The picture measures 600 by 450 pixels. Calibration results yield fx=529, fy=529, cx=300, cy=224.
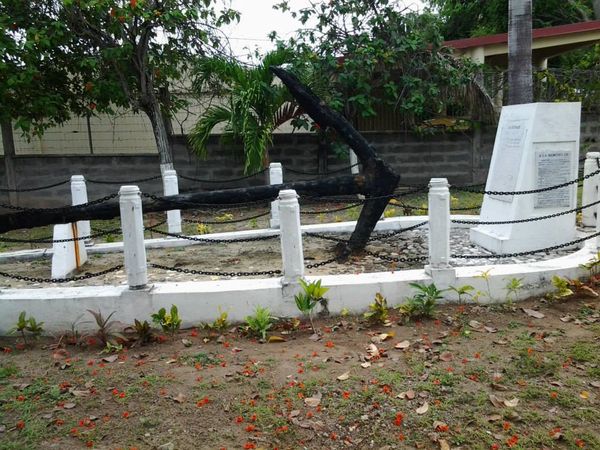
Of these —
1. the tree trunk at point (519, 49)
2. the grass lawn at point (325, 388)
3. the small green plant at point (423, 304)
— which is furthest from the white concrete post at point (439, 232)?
the tree trunk at point (519, 49)

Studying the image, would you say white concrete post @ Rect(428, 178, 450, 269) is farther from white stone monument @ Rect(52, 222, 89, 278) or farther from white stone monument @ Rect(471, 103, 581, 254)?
white stone monument @ Rect(52, 222, 89, 278)

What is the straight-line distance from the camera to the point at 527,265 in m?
4.93

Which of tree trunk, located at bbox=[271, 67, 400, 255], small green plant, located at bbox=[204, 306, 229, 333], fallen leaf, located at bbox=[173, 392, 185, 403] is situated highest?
tree trunk, located at bbox=[271, 67, 400, 255]

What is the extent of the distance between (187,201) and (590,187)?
482cm

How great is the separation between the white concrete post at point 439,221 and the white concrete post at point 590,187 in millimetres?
2526

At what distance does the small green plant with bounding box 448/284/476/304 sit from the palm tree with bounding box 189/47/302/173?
620 centimetres

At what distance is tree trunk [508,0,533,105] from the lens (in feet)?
25.3

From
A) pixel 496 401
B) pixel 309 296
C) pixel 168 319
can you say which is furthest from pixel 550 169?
pixel 168 319

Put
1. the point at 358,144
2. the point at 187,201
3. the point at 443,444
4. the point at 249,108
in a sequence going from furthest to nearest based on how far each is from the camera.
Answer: the point at 249,108
the point at 358,144
the point at 187,201
the point at 443,444

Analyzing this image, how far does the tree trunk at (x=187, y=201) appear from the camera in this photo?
4793 millimetres

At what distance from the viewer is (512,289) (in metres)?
4.64

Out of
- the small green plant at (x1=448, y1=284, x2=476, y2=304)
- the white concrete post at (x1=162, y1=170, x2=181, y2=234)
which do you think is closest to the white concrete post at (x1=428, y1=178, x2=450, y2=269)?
the small green plant at (x1=448, y1=284, x2=476, y2=304)

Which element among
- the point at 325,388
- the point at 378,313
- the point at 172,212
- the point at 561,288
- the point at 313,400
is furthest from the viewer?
the point at 172,212

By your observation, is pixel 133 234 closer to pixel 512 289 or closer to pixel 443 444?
pixel 443 444
